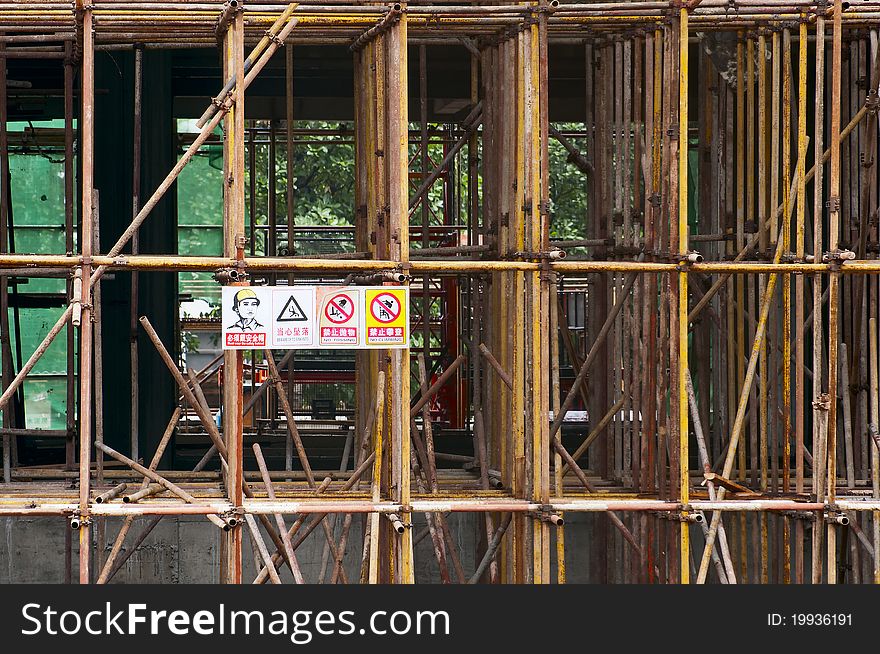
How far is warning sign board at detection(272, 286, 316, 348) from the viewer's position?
8.89 metres

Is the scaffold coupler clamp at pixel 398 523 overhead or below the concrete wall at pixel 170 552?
overhead

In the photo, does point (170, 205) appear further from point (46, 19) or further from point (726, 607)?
point (726, 607)

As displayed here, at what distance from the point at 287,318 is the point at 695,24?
4.03m

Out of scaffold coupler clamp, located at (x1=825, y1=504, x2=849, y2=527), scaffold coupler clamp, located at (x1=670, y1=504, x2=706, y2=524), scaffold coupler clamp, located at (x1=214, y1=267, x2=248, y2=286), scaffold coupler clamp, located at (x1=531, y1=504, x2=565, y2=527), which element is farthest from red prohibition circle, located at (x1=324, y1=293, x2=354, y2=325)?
scaffold coupler clamp, located at (x1=825, y1=504, x2=849, y2=527)

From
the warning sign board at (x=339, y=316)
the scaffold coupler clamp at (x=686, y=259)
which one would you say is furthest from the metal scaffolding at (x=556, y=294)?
the warning sign board at (x=339, y=316)

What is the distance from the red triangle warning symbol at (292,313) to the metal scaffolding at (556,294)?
0.27 m

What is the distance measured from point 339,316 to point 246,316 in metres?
0.65

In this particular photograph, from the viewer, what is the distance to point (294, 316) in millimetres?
8922

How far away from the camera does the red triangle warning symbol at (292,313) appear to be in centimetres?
890

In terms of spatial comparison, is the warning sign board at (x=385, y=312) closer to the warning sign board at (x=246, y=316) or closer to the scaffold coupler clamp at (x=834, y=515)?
the warning sign board at (x=246, y=316)

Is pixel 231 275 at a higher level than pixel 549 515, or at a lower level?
higher

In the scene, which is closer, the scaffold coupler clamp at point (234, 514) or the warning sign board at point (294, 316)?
the scaffold coupler clamp at point (234, 514)

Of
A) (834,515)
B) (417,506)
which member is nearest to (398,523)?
(417,506)

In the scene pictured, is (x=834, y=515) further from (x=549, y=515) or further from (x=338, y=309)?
(x=338, y=309)
